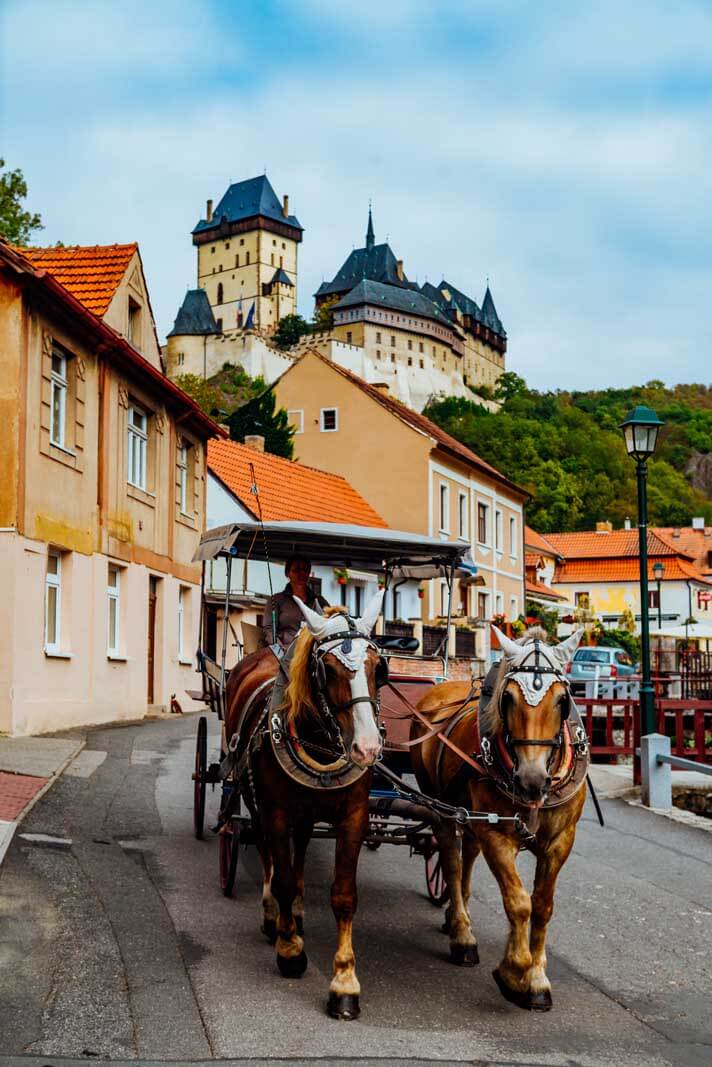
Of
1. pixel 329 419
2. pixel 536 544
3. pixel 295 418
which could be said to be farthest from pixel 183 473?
pixel 536 544

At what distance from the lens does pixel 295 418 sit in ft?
154

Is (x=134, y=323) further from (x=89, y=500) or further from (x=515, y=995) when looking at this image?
(x=515, y=995)

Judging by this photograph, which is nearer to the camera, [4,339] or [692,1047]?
[692,1047]

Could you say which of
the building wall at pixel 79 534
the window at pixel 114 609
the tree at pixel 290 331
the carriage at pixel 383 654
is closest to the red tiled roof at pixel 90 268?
the building wall at pixel 79 534

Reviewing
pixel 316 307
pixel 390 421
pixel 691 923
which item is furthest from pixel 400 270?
pixel 691 923

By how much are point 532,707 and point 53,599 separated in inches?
585

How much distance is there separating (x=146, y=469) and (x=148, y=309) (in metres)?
3.29

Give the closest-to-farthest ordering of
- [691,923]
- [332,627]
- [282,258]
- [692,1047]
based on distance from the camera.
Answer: [692,1047], [332,627], [691,923], [282,258]

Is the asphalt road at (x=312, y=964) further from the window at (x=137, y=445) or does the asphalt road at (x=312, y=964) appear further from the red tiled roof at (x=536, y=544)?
the red tiled roof at (x=536, y=544)

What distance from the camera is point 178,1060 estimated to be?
17.2 feet

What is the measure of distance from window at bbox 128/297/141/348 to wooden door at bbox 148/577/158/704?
466 centimetres

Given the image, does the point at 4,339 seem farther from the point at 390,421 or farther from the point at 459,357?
the point at 459,357

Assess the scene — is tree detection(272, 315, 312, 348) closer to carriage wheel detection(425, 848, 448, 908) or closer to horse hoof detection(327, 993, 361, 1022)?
carriage wheel detection(425, 848, 448, 908)

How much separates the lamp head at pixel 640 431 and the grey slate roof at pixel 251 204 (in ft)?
480
